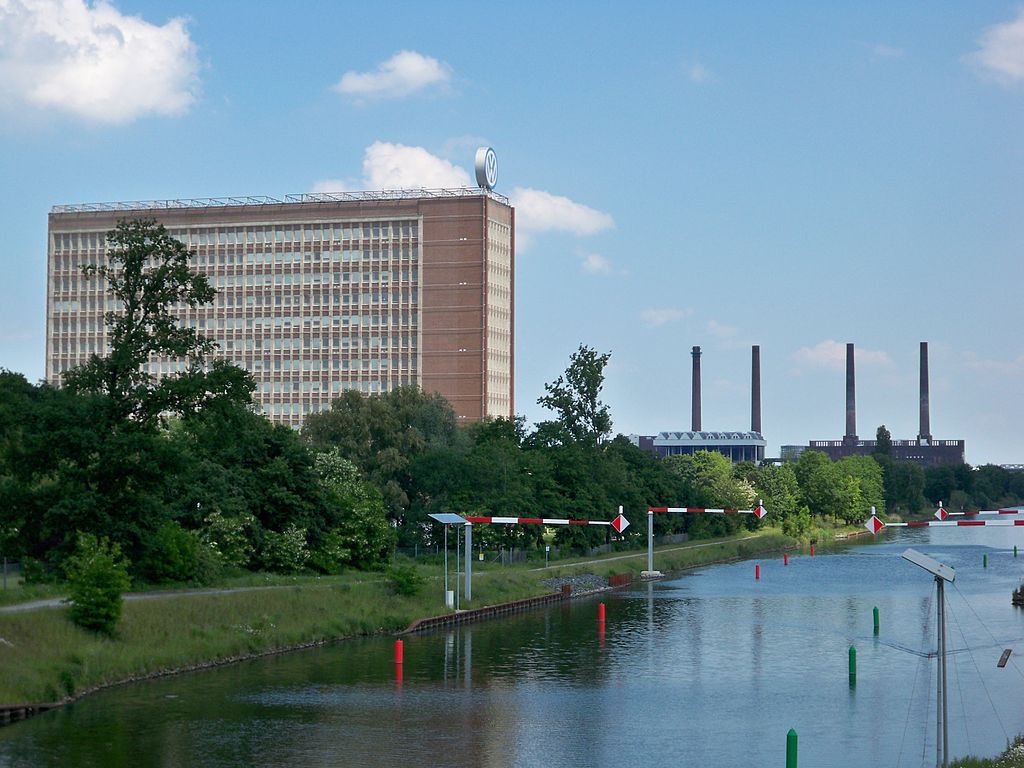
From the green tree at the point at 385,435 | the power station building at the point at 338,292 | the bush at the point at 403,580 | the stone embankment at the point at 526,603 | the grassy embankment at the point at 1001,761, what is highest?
the power station building at the point at 338,292

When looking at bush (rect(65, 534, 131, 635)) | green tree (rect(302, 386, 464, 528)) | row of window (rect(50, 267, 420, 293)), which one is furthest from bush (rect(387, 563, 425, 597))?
row of window (rect(50, 267, 420, 293))

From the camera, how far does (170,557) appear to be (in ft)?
218

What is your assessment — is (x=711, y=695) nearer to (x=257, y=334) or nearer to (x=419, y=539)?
(x=419, y=539)

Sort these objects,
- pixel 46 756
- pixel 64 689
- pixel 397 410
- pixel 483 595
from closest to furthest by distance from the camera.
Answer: pixel 46 756 → pixel 64 689 → pixel 483 595 → pixel 397 410

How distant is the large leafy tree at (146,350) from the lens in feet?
212

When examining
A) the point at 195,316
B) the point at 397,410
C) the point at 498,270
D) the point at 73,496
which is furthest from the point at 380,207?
the point at 73,496

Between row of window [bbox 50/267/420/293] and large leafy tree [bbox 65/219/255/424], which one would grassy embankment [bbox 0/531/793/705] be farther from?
row of window [bbox 50/267/420/293]

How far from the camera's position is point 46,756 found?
4059 cm

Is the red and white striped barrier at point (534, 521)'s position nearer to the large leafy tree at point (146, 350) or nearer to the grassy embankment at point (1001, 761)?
the large leafy tree at point (146, 350)

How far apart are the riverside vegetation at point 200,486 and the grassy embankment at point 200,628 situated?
14 centimetres

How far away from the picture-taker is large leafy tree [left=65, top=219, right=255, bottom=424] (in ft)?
212

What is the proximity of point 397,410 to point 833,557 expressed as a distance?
45716 millimetres

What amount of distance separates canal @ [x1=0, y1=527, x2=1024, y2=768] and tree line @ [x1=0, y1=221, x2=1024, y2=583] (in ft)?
34.6

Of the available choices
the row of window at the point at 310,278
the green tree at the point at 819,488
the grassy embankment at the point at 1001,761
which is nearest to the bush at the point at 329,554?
the grassy embankment at the point at 1001,761
